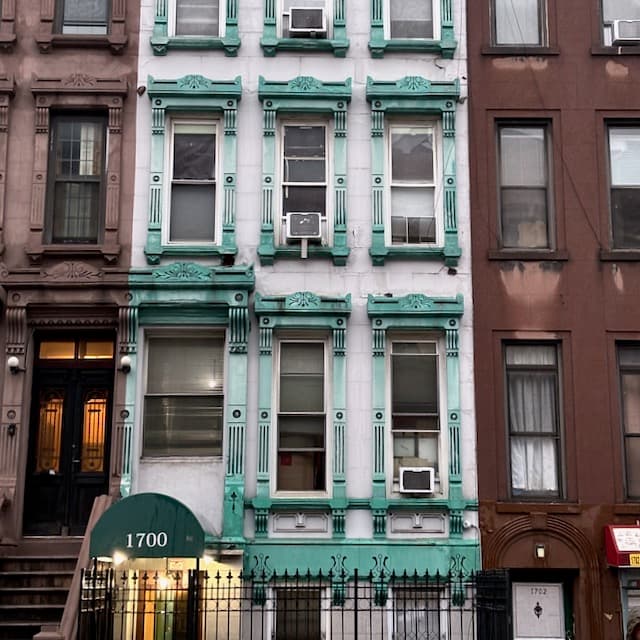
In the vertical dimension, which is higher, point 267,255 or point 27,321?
point 267,255

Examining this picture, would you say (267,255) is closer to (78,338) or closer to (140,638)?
(78,338)

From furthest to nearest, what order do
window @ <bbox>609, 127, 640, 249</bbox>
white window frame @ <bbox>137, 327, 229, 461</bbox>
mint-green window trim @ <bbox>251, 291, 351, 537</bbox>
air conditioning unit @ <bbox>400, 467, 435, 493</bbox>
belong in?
window @ <bbox>609, 127, 640, 249</bbox>
white window frame @ <bbox>137, 327, 229, 461</bbox>
air conditioning unit @ <bbox>400, 467, 435, 493</bbox>
mint-green window trim @ <bbox>251, 291, 351, 537</bbox>

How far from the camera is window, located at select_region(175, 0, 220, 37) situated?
52.4 ft

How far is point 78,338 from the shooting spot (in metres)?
15.3

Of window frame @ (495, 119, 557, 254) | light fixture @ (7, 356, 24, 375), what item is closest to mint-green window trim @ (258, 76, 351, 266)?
window frame @ (495, 119, 557, 254)

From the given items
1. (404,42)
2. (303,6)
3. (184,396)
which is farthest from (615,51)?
(184,396)

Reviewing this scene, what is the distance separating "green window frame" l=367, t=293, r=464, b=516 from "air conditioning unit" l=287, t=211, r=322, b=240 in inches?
48.2

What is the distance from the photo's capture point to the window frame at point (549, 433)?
1462 cm

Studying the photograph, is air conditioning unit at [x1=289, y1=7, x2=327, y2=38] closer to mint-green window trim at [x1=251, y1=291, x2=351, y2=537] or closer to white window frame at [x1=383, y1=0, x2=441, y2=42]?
white window frame at [x1=383, y1=0, x2=441, y2=42]

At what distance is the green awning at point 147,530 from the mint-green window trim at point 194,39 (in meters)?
6.83

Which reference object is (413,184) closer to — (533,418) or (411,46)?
(411,46)

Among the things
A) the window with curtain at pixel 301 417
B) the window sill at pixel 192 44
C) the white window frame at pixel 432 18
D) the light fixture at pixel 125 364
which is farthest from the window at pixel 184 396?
the white window frame at pixel 432 18

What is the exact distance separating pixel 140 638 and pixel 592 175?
29.3ft

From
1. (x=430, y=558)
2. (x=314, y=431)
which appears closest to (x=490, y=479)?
(x=430, y=558)
